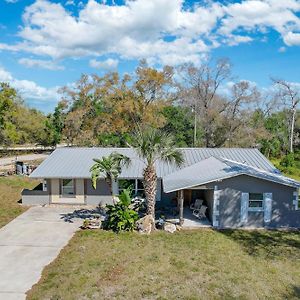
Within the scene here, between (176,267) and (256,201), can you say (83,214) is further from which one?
(256,201)

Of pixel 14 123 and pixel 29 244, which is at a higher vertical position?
pixel 14 123

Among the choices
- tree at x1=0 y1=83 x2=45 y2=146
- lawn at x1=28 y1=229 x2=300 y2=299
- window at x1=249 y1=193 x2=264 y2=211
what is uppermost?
tree at x1=0 y1=83 x2=45 y2=146

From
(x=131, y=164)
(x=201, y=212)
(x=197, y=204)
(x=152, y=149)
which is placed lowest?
(x=201, y=212)

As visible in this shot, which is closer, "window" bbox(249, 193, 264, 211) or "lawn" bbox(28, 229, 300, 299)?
"lawn" bbox(28, 229, 300, 299)

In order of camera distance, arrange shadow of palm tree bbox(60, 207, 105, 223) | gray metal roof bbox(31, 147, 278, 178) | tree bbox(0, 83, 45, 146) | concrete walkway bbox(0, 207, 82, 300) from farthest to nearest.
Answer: tree bbox(0, 83, 45, 146), gray metal roof bbox(31, 147, 278, 178), shadow of palm tree bbox(60, 207, 105, 223), concrete walkway bbox(0, 207, 82, 300)

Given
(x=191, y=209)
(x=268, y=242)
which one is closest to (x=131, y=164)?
(x=191, y=209)

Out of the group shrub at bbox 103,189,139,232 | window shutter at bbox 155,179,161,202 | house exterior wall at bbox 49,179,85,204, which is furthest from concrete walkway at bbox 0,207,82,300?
window shutter at bbox 155,179,161,202

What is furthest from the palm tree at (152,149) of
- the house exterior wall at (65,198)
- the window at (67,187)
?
the window at (67,187)

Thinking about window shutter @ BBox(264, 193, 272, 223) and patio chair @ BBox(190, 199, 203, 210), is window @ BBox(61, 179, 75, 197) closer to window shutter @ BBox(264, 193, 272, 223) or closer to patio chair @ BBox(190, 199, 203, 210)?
patio chair @ BBox(190, 199, 203, 210)
